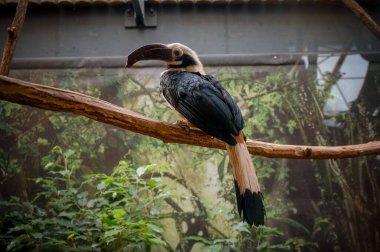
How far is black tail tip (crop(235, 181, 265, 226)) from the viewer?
2020mm

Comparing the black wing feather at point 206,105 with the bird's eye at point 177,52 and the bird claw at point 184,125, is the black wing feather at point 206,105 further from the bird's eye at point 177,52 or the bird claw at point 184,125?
the bird's eye at point 177,52

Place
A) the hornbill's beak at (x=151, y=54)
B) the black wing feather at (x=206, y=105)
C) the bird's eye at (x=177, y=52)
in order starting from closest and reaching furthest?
the black wing feather at (x=206, y=105)
the hornbill's beak at (x=151, y=54)
the bird's eye at (x=177, y=52)

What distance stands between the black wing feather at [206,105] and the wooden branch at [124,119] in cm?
13

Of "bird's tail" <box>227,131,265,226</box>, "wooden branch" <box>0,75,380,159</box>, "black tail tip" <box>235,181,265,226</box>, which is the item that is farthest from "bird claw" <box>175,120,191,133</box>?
"black tail tip" <box>235,181,265,226</box>

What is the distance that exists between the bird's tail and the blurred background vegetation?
1375mm

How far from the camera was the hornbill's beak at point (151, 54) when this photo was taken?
2.59 metres

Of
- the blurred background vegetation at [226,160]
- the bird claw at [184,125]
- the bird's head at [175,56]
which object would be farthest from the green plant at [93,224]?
the bird's head at [175,56]

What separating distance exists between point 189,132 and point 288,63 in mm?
2198

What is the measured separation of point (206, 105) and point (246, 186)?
1.68 ft

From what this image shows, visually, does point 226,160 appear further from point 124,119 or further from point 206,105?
point 124,119

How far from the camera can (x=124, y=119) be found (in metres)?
2.15

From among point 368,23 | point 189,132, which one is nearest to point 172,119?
point 189,132

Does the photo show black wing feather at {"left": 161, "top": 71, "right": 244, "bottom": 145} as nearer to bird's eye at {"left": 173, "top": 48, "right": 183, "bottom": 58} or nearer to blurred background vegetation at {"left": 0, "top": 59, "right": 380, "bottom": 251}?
bird's eye at {"left": 173, "top": 48, "right": 183, "bottom": 58}

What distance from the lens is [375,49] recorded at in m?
4.18
